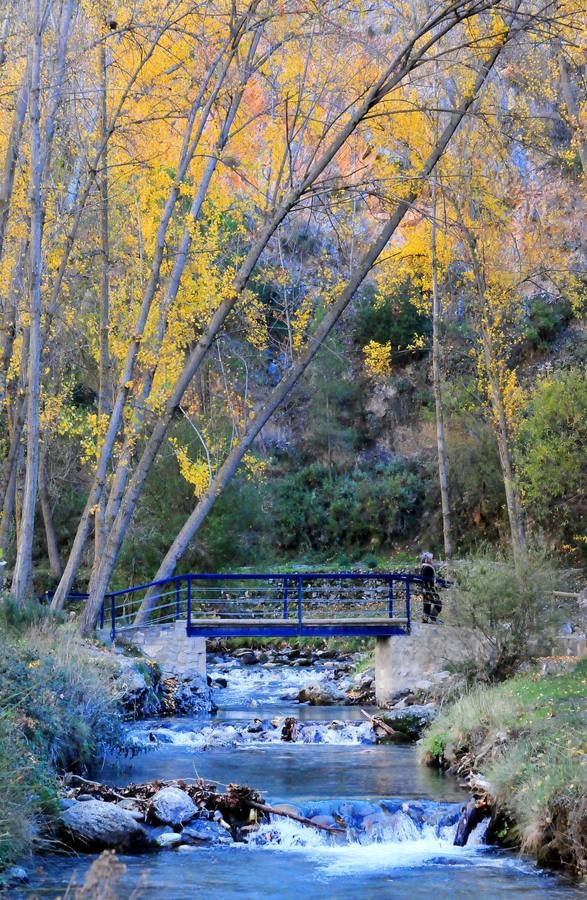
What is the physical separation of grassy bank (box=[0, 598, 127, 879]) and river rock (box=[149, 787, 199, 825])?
1089mm

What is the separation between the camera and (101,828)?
9.30 metres

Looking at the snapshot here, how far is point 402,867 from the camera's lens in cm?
927

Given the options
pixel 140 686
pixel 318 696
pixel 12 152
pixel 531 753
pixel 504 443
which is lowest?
pixel 531 753

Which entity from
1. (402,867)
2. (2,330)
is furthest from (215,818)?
(2,330)

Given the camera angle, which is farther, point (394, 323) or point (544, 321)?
point (394, 323)

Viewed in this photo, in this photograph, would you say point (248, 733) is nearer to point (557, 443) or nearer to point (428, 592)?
point (428, 592)

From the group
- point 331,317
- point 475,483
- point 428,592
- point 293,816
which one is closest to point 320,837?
point 293,816

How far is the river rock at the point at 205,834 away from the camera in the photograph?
9859 millimetres

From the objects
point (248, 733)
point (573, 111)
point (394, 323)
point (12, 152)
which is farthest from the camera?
point (394, 323)

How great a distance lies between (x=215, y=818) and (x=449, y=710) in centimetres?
543

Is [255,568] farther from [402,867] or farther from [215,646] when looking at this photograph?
Result: [402,867]

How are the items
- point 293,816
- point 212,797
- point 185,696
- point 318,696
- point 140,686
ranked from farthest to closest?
point 318,696 → point 185,696 → point 140,686 → point 212,797 → point 293,816

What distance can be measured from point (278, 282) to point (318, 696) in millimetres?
8125

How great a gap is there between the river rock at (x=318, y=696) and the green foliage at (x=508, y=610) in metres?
5.18
